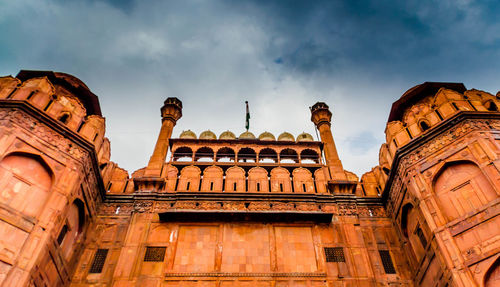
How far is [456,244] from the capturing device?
11328mm

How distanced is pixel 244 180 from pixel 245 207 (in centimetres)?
167

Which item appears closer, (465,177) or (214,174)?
(465,177)

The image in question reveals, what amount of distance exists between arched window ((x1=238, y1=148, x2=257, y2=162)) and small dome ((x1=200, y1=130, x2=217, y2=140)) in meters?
1.73

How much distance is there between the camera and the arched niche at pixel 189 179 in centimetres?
1658

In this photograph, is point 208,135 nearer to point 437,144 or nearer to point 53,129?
point 53,129

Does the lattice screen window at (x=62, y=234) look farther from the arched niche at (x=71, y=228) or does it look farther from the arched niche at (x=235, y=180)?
the arched niche at (x=235, y=180)

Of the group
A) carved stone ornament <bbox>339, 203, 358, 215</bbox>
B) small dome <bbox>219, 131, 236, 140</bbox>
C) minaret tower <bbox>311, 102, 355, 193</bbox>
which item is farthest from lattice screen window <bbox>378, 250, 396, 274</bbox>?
small dome <bbox>219, 131, 236, 140</bbox>

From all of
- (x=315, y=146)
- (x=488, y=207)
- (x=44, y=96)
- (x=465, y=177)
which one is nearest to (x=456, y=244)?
(x=488, y=207)

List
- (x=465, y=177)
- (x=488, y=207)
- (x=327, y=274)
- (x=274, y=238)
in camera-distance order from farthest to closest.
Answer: (x=274, y=238) → (x=327, y=274) → (x=465, y=177) → (x=488, y=207)

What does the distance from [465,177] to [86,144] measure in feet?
45.0

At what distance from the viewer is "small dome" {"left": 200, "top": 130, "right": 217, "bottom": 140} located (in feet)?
63.9

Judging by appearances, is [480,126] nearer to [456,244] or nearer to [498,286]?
[456,244]

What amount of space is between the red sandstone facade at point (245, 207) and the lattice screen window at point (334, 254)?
5cm

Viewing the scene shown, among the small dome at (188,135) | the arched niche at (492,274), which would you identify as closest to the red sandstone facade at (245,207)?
the arched niche at (492,274)
